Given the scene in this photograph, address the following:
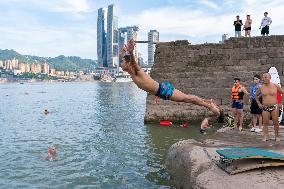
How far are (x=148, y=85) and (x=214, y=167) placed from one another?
7.76ft

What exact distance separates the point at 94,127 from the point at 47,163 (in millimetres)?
9868

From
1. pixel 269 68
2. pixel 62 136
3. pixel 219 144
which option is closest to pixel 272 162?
pixel 219 144

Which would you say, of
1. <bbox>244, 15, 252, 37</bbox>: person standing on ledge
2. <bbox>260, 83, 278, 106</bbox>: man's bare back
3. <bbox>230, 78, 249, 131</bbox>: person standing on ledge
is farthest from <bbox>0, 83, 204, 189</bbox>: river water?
<bbox>244, 15, 252, 37</bbox>: person standing on ledge

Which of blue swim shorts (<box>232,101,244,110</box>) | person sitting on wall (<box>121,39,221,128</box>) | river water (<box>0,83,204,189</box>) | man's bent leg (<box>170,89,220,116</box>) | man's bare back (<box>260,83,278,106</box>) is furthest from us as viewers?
blue swim shorts (<box>232,101,244,110</box>)

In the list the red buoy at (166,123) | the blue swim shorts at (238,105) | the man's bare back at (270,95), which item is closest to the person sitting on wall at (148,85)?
the man's bare back at (270,95)

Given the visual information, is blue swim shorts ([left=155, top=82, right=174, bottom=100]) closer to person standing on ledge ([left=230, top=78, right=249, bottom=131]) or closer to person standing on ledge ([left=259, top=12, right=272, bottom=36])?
person standing on ledge ([left=230, top=78, right=249, bottom=131])

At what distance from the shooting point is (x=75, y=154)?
14258 mm

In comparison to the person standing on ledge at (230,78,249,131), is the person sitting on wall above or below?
above

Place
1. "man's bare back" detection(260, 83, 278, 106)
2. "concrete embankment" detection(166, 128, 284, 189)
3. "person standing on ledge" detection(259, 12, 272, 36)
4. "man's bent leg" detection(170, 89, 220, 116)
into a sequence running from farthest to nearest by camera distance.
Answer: "person standing on ledge" detection(259, 12, 272, 36)
"man's bare back" detection(260, 83, 278, 106)
"man's bent leg" detection(170, 89, 220, 116)
"concrete embankment" detection(166, 128, 284, 189)

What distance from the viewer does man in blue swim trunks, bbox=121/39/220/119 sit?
687cm

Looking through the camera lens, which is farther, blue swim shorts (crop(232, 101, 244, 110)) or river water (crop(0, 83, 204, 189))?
blue swim shorts (crop(232, 101, 244, 110))

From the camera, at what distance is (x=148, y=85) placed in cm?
734

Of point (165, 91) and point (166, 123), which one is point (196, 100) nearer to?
point (165, 91)

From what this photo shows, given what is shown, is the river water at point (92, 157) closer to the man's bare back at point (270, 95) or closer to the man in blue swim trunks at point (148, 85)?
the man in blue swim trunks at point (148, 85)
